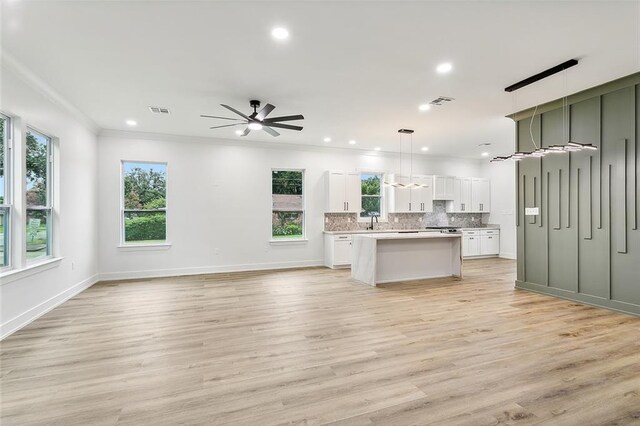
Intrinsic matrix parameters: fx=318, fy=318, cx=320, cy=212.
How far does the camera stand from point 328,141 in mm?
7559

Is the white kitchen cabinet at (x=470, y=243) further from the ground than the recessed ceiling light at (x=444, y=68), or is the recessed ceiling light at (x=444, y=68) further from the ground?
the recessed ceiling light at (x=444, y=68)

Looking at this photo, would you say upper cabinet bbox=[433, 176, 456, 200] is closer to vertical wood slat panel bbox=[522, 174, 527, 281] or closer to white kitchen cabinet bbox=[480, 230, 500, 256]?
white kitchen cabinet bbox=[480, 230, 500, 256]

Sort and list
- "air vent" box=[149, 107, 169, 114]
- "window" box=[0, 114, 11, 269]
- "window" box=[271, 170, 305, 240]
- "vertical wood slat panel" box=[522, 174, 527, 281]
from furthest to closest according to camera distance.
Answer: "window" box=[271, 170, 305, 240]
"vertical wood slat panel" box=[522, 174, 527, 281]
"air vent" box=[149, 107, 169, 114]
"window" box=[0, 114, 11, 269]

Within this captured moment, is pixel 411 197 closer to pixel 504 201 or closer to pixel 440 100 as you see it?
pixel 504 201

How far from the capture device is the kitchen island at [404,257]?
19.7ft

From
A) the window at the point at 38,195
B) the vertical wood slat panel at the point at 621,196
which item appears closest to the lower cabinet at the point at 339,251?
the vertical wood slat panel at the point at 621,196

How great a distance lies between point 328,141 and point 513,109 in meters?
3.78

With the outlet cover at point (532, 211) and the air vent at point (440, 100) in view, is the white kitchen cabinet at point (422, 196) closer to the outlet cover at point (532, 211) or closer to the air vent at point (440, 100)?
the outlet cover at point (532, 211)

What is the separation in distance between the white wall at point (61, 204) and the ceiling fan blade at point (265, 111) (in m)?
2.72

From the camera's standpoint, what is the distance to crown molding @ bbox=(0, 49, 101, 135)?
3422 millimetres

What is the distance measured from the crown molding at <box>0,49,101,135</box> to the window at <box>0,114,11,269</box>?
1.80 feet

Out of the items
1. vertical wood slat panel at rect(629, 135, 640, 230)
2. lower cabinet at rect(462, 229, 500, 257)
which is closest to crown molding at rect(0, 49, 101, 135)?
vertical wood slat panel at rect(629, 135, 640, 230)

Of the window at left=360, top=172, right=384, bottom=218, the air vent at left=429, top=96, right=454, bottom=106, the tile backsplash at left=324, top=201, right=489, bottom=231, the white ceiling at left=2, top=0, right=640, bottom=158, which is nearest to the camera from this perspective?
the white ceiling at left=2, top=0, right=640, bottom=158

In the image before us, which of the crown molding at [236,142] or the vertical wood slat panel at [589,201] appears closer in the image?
the vertical wood slat panel at [589,201]
